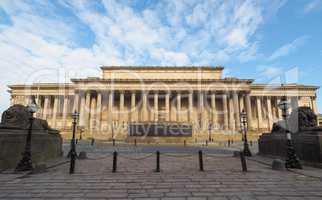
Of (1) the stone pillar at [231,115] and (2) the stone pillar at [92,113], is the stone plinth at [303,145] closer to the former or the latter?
(1) the stone pillar at [231,115]

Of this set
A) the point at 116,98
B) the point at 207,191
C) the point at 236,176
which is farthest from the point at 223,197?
the point at 116,98

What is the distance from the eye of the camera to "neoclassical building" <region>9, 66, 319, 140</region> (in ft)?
168

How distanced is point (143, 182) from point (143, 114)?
45595 mm

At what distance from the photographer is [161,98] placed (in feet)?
189

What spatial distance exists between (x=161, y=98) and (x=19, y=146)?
48846mm

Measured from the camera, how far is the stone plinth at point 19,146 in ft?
28.7

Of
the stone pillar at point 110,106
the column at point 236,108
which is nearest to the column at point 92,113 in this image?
the stone pillar at point 110,106

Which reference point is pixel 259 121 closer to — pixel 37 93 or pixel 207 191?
pixel 207 191

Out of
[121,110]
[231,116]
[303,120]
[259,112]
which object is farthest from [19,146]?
[259,112]

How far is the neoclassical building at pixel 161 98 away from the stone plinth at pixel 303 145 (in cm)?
3485

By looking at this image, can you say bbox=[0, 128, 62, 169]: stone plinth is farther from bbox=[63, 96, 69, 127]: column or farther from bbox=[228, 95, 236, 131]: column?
bbox=[63, 96, 69, 127]: column

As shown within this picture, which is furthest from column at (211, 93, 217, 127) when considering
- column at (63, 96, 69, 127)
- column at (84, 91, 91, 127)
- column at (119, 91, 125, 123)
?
column at (63, 96, 69, 127)

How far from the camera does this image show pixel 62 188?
6.03m

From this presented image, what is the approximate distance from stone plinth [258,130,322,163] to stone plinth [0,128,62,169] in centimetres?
1506
